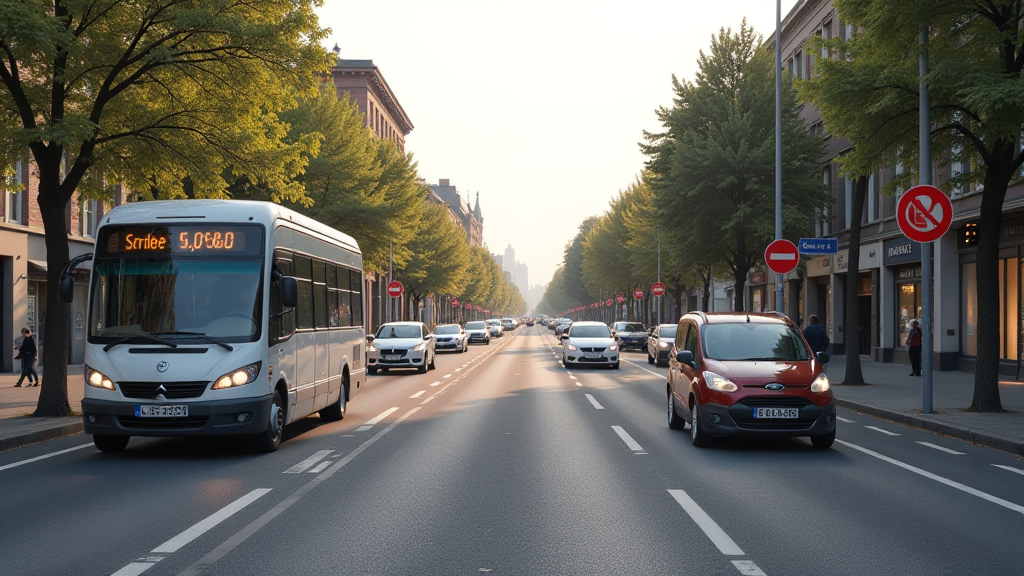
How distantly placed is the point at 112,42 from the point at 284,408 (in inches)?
286

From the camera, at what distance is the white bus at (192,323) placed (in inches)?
396

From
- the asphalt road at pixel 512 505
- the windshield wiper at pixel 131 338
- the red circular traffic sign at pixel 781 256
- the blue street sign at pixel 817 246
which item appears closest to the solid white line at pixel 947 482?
the asphalt road at pixel 512 505

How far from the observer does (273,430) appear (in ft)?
35.3

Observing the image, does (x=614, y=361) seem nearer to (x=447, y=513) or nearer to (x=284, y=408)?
(x=284, y=408)

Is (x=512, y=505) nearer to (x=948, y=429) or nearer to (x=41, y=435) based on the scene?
(x=41, y=435)

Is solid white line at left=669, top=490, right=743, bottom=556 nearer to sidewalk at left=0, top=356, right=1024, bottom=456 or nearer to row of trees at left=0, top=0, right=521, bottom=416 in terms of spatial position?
sidewalk at left=0, top=356, right=1024, bottom=456

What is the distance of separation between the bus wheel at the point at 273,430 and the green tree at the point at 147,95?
17.7 feet

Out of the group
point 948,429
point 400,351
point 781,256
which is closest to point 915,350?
point 781,256

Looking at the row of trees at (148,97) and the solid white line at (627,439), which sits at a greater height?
the row of trees at (148,97)

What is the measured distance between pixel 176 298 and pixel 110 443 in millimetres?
1965

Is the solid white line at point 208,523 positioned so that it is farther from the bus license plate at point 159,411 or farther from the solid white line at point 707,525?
the solid white line at point 707,525

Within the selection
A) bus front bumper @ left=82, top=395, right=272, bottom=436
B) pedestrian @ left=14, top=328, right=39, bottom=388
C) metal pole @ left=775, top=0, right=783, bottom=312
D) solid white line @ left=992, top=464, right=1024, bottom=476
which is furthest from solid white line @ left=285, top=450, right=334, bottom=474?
metal pole @ left=775, top=0, right=783, bottom=312

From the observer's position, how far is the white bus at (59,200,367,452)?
10047mm

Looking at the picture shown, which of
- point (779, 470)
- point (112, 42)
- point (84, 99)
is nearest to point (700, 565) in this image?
point (779, 470)
